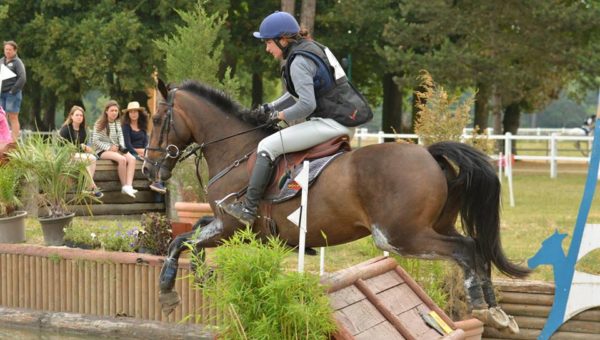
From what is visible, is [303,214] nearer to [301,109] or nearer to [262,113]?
[301,109]

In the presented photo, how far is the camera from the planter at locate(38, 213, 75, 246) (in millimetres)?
10320

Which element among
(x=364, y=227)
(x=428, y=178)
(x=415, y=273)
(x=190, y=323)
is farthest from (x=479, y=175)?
(x=190, y=323)

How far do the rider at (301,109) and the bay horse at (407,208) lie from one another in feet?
0.56

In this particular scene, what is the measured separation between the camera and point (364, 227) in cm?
690

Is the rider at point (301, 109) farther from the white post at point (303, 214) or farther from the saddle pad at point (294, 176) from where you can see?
the white post at point (303, 214)

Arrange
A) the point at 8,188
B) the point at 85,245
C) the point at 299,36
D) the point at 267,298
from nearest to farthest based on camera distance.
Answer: the point at 267,298 → the point at 299,36 → the point at 85,245 → the point at 8,188

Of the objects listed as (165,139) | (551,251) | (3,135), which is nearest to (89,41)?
(3,135)

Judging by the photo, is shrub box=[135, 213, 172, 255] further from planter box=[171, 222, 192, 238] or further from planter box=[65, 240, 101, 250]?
planter box=[65, 240, 101, 250]

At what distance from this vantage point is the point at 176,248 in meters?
7.45

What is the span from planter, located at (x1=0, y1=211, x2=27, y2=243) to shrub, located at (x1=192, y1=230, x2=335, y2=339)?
5.45 m

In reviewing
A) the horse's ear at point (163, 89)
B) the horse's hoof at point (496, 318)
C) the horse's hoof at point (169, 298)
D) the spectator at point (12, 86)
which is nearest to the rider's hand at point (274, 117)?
the horse's ear at point (163, 89)

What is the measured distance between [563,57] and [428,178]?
64.1 feet

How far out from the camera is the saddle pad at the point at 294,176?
6.94 metres

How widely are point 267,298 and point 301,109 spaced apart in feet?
5.51
